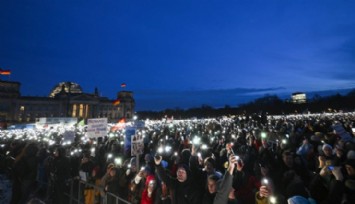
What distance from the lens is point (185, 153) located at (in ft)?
34.9

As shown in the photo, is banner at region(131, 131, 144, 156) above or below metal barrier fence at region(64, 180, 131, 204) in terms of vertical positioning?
above

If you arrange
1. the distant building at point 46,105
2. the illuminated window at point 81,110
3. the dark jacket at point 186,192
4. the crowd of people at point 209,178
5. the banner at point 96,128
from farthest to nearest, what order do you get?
the illuminated window at point 81,110
the distant building at point 46,105
the banner at point 96,128
the dark jacket at point 186,192
the crowd of people at point 209,178

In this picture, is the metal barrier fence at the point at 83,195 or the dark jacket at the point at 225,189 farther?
the metal barrier fence at the point at 83,195

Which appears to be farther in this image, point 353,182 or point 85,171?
point 85,171

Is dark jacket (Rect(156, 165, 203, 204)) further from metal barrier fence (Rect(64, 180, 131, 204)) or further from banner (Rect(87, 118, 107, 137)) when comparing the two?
banner (Rect(87, 118, 107, 137))


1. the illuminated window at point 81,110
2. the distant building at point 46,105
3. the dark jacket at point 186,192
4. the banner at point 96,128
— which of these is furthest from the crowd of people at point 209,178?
the illuminated window at point 81,110

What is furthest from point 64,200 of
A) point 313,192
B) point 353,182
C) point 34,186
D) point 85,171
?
point 353,182

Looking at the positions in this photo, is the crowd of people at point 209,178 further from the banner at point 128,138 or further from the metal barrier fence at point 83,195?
the banner at point 128,138

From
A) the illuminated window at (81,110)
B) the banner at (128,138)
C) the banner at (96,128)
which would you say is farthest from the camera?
the illuminated window at (81,110)

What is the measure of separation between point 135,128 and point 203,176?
27.0 ft

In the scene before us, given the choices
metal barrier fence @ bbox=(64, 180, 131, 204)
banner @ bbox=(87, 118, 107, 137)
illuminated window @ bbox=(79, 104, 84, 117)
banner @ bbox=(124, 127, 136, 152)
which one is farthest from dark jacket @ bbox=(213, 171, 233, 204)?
illuminated window @ bbox=(79, 104, 84, 117)

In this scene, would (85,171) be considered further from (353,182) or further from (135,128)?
(353,182)

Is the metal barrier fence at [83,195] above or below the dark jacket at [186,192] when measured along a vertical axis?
below

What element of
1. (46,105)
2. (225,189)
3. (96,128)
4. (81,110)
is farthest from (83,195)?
(46,105)
